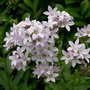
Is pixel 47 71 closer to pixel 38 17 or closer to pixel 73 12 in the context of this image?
pixel 73 12

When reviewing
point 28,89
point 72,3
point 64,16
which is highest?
point 72,3

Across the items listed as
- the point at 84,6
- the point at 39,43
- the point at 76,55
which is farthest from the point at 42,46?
the point at 84,6

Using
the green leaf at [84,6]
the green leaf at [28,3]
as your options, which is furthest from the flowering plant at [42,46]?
the green leaf at [28,3]

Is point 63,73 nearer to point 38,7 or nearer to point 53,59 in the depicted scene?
point 53,59

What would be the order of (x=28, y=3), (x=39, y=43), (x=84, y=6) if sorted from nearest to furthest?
(x=39, y=43) < (x=84, y=6) < (x=28, y=3)

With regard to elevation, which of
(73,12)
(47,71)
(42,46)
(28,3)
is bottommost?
(47,71)

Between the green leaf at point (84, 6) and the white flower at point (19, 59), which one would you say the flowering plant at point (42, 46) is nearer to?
the white flower at point (19, 59)

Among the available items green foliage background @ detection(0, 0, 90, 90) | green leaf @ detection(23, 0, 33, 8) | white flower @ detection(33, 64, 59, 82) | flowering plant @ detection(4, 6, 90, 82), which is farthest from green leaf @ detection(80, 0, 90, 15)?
white flower @ detection(33, 64, 59, 82)

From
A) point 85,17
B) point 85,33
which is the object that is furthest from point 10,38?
point 85,17

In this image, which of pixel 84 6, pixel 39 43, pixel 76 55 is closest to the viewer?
pixel 39 43
